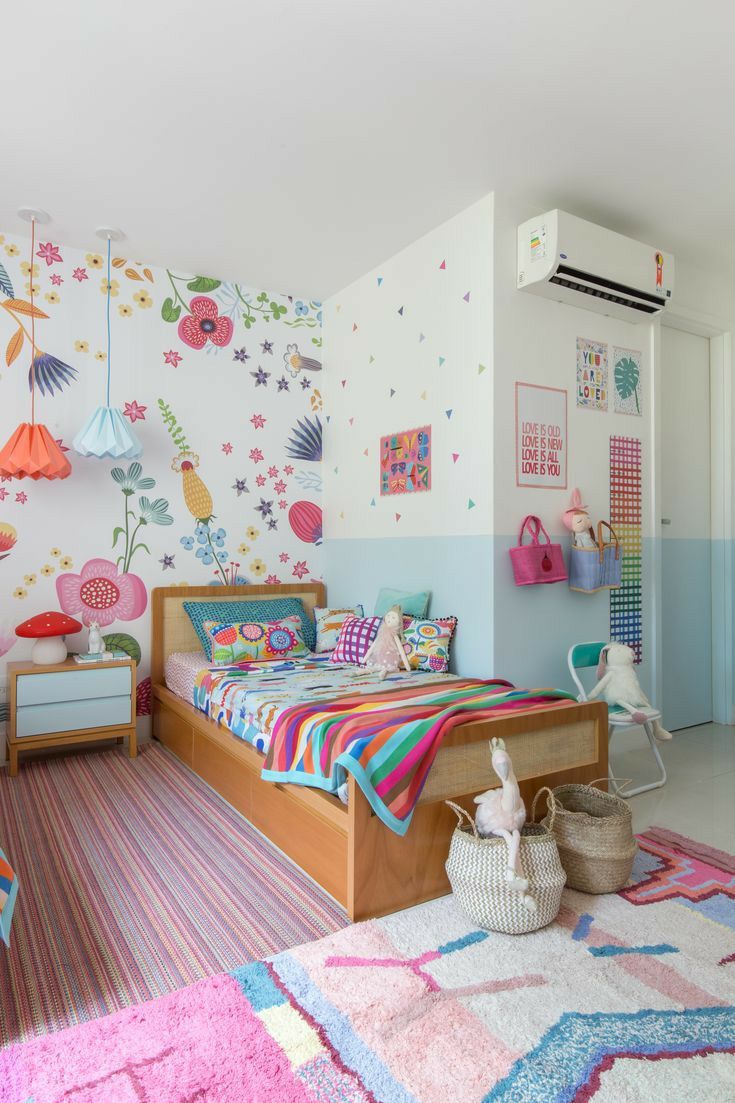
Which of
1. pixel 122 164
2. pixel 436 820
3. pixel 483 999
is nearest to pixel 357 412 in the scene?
pixel 122 164

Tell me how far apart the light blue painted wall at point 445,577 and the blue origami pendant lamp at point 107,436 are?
152 cm

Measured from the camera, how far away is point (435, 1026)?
1.61 meters

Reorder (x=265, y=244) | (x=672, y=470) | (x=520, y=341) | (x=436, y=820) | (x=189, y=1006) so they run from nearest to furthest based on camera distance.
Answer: (x=189, y=1006)
(x=436, y=820)
(x=520, y=341)
(x=265, y=244)
(x=672, y=470)

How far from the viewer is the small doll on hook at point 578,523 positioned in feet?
11.3

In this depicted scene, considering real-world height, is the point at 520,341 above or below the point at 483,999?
above

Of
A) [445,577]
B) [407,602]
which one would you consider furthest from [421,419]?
[407,602]

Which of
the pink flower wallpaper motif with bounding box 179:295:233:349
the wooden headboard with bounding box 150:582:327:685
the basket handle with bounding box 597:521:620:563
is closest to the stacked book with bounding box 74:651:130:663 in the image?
the wooden headboard with bounding box 150:582:327:685

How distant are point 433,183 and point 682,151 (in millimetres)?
1093

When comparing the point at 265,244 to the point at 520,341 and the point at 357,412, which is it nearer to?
the point at 357,412

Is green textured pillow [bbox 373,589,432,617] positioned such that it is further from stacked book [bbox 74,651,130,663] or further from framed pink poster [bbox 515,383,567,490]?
stacked book [bbox 74,651,130,663]

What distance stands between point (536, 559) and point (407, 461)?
1.00 meters

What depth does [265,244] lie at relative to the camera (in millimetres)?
3861

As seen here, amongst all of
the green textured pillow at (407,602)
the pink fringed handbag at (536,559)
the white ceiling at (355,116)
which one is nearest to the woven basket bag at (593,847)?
the pink fringed handbag at (536,559)

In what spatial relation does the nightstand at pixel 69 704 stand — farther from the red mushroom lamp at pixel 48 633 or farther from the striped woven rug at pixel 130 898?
the striped woven rug at pixel 130 898
